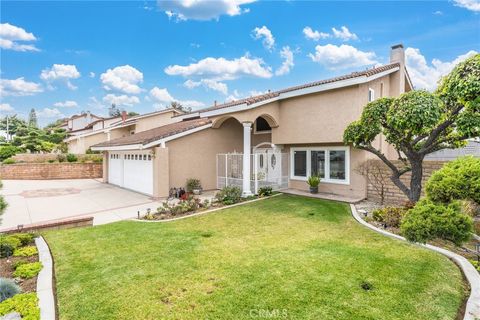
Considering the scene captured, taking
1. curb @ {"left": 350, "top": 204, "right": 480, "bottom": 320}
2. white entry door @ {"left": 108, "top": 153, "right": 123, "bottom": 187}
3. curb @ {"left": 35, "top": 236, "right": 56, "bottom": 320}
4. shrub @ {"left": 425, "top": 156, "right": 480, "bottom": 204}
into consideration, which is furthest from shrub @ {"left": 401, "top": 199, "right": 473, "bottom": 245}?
white entry door @ {"left": 108, "top": 153, "right": 123, "bottom": 187}

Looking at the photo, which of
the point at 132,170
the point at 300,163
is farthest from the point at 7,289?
the point at 300,163

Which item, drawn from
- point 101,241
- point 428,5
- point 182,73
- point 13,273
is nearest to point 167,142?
point 101,241

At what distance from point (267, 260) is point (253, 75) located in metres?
28.3

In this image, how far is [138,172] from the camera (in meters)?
18.2

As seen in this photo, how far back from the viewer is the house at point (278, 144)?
1420 cm

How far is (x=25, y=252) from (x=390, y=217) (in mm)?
11696

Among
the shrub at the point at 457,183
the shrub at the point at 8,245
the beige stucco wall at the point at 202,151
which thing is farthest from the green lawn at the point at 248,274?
the beige stucco wall at the point at 202,151

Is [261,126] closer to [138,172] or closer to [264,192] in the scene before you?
[264,192]

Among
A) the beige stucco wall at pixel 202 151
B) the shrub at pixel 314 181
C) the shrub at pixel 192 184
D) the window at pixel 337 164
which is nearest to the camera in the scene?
the window at pixel 337 164

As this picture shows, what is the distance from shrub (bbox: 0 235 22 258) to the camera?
693 centimetres

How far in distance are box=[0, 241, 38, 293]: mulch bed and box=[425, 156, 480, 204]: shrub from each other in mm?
9372

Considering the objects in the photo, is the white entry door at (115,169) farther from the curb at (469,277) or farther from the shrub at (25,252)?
the curb at (469,277)

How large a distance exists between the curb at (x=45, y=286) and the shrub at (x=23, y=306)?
0.09 m

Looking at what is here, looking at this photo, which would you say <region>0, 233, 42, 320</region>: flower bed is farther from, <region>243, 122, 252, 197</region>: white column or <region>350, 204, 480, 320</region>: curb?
<region>243, 122, 252, 197</region>: white column
